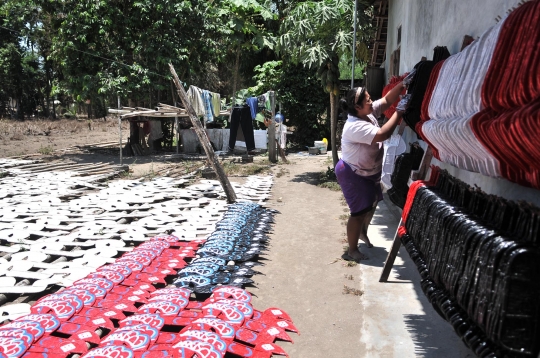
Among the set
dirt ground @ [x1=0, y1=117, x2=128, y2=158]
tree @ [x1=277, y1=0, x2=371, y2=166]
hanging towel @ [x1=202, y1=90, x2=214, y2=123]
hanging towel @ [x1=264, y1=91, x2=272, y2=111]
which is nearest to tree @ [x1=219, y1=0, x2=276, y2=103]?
hanging towel @ [x1=202, y1=90, x2=214, y2=123]

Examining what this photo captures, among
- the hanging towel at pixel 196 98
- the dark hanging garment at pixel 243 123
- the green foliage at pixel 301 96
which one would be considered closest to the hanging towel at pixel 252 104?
the dark hanging garment at pixel 243 123

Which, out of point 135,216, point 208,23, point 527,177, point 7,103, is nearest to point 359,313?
point 527,177

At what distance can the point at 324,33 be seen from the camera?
29.5 ft

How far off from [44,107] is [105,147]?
1572 centimetres

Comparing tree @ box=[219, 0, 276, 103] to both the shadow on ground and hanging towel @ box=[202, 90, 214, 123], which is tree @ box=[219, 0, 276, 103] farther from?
the shadow on ground

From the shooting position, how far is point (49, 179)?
9.88m

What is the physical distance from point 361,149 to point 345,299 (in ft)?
4.65

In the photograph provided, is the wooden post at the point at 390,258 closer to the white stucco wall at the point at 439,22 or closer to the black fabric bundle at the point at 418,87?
the black fabric bundle at the point at 418,87

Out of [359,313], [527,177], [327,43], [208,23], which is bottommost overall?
[359,313]

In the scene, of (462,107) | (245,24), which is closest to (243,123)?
(245,24)

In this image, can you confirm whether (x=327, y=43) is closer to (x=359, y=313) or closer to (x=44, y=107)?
(x=359, y=313)

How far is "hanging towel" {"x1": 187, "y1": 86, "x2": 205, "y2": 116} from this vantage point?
13484 mm

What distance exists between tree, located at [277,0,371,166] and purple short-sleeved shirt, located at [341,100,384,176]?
499 centimetres

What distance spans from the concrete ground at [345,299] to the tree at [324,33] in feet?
13.4
